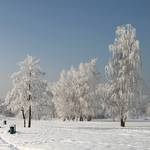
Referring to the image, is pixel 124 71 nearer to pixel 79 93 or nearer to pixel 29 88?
pixel 29 88

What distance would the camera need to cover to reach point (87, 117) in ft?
262

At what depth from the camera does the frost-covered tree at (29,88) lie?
6231cm

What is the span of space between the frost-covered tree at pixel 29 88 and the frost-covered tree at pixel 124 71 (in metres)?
15.1

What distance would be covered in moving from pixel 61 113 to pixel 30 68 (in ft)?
83.3

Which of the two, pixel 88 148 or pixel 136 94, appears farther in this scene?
pixel 136 94

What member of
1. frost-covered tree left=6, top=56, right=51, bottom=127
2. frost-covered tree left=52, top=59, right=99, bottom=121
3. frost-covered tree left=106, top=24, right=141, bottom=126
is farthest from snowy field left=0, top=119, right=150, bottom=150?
frost-covered tree left=52, top=59, right=99, bottom=121

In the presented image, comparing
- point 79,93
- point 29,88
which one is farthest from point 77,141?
point 79,93

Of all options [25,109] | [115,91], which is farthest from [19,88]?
[115,91]

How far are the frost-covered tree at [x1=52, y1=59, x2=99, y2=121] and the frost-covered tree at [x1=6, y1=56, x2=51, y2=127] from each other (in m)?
13.9

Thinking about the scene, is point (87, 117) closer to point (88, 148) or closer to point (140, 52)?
point (140, 52)

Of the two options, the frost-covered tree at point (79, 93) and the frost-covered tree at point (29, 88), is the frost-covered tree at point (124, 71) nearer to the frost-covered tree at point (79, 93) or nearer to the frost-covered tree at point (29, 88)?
the frost-covered tree at point (29, 88)

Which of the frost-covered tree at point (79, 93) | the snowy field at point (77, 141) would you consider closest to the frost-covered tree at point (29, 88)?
the frost-covered tree at point (79, 93)

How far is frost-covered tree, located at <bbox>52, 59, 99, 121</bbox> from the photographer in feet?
254

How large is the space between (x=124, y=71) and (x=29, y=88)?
1791 centimetres
